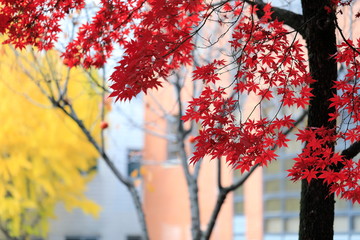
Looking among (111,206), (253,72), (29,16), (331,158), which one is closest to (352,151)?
(331,158)

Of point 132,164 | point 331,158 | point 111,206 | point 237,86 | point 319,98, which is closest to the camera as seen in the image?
point 331,158

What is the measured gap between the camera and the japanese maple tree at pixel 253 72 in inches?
167

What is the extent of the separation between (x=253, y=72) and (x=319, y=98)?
1.73ft

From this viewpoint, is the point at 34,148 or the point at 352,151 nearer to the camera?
the point at 352,151

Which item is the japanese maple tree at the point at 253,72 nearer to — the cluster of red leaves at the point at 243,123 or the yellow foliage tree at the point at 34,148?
the cluster of red leaves at the point at 243,123

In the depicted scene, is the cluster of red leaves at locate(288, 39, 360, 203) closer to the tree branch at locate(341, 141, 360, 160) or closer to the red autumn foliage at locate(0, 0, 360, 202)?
the red autumn foliage at locate(0, 0, 360, 202)

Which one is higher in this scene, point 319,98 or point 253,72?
→ point 253,72

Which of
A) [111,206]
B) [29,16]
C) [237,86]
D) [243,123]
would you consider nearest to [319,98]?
[237,86]

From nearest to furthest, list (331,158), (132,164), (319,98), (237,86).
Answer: (331,158)
(237,86)
(319,98)
(132,164)

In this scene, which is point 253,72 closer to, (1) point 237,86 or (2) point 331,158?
(1) point 237,86

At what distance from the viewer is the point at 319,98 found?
4926 millimetres

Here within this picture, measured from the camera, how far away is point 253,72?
4.83m

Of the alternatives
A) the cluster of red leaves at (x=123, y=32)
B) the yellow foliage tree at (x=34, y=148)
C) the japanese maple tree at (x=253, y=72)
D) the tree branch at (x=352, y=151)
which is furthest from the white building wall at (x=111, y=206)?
the tree branch at (x=352, y=151)

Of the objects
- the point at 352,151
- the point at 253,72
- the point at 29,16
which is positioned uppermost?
the point at 29,16
